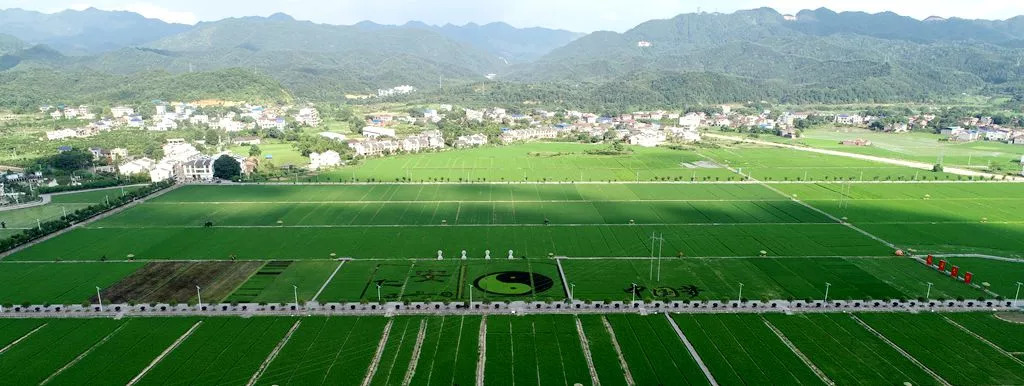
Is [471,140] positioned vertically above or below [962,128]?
below

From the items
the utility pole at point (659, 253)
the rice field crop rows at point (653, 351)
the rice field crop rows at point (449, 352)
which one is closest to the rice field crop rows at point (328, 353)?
the rice field crop rows at point (449, 352)

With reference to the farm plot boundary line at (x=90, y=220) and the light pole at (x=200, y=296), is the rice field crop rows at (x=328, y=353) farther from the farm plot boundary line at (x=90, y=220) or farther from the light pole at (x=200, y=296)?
the farm plot boundary line at (x=90, y=220)

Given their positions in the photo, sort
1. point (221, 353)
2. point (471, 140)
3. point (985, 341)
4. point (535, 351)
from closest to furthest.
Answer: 1. point (221, 353)
2. point (535, 351)
3. point (985, 341)
4. point (471, 140)

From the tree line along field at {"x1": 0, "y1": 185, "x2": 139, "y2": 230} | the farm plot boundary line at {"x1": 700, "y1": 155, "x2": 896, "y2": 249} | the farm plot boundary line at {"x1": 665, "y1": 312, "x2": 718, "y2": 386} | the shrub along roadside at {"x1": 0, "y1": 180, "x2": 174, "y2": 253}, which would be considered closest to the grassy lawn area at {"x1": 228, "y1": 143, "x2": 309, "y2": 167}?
the shrub along roadside at {"x1": 0, "y1": 180, "x2": 174, "y2": 253}

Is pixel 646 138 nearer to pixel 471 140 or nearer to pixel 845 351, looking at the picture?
pixel 471 140

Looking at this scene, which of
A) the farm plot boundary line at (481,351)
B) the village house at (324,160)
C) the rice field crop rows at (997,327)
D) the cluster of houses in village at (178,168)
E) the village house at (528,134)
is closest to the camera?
the farm plot boundary line at (481,351)

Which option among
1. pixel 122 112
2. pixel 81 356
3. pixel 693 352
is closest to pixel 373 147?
pixel 81 356
